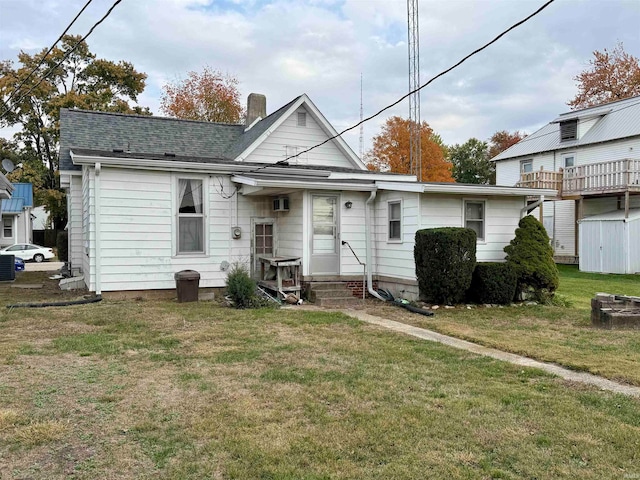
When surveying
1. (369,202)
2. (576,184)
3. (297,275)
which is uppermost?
(576,184)

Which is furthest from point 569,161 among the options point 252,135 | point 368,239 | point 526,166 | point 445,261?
point 445,261

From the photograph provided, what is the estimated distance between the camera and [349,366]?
583 cm

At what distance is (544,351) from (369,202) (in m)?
6.41

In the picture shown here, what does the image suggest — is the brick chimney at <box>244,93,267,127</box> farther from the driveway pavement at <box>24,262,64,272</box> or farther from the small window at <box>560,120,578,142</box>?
the small window at <box>560,120,578,142</box>

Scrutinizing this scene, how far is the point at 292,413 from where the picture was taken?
4.27m

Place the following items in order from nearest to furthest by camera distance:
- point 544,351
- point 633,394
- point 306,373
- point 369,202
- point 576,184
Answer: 1. point 633,394
2. point 306,373
3. point 544,351
4. point 369,202
5. point 576,184

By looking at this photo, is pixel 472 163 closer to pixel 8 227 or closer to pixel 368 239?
pixel 368 239

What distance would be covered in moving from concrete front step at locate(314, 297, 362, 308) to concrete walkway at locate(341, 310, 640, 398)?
1.19 metres

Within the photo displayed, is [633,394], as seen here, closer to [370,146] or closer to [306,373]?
[306,373]

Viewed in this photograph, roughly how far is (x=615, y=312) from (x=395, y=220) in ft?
16.7

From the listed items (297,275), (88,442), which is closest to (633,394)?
(88,442)

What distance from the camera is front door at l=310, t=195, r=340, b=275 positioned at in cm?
1183

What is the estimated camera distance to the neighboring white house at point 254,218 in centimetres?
1090

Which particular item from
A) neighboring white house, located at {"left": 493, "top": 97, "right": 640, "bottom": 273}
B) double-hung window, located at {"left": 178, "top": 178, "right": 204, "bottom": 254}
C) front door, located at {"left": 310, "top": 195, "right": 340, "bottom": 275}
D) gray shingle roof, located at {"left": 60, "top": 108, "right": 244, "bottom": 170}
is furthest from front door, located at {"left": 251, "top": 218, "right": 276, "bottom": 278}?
neighboring white house, located at {"left": 493, "top": 97, "right": 640, "bottom": 273}
